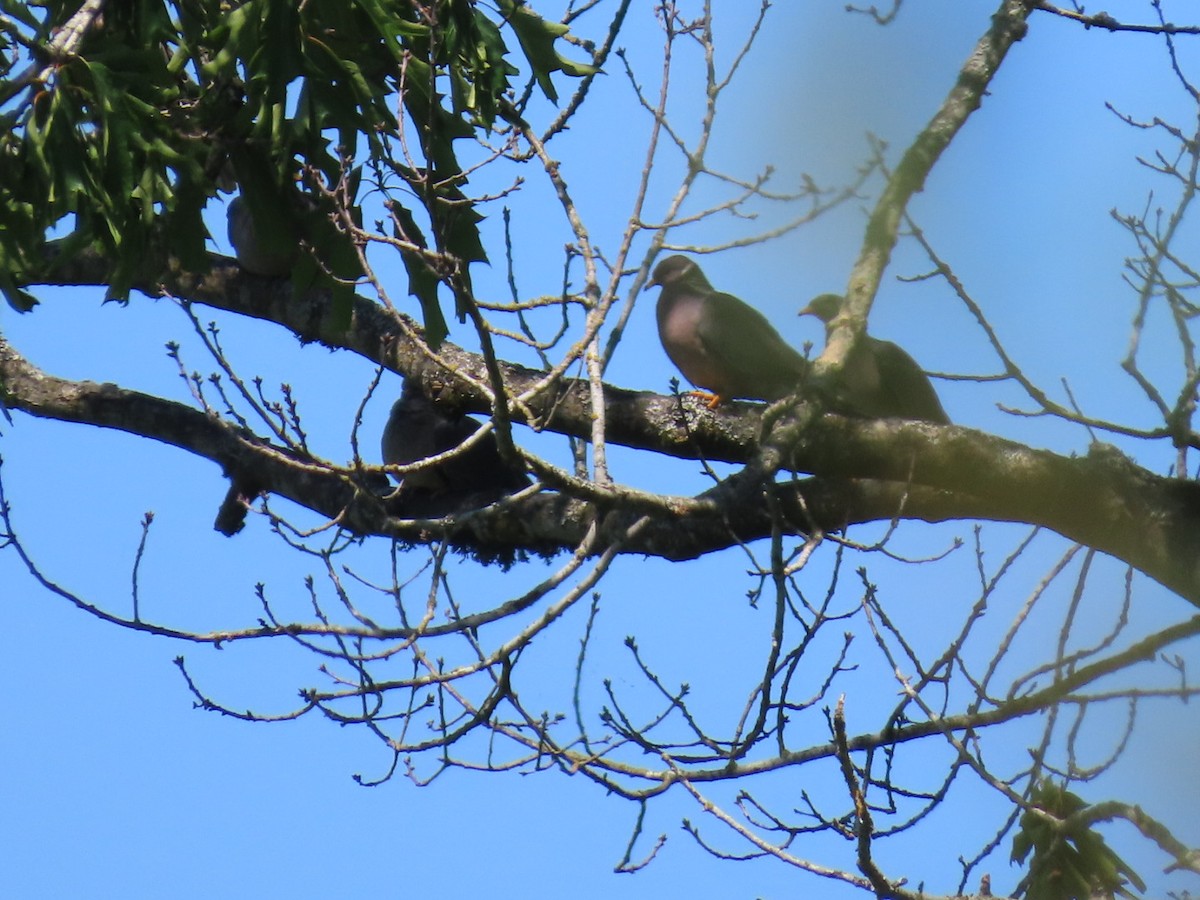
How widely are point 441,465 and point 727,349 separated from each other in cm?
126

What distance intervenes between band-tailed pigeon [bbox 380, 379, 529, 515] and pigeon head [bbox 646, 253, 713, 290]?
1.23 metres

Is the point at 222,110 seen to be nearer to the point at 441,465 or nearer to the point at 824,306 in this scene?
the point at 441,465

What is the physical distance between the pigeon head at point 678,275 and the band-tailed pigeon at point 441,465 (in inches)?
48.4

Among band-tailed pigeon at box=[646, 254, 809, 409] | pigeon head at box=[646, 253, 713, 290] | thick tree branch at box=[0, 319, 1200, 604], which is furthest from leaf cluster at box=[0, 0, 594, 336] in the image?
pigeon head at box=[646, 253, 713, 290]

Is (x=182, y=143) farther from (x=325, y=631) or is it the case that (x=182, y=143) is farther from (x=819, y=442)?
(x=819, y=442)

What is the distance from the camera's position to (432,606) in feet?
10.7

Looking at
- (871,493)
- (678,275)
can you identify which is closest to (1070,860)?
(871,493)

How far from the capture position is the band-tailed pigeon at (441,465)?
5.07 m

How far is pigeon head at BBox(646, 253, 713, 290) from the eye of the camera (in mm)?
6191

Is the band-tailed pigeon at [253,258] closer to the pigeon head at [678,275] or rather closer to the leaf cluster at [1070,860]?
the pigeon head at [678,275]

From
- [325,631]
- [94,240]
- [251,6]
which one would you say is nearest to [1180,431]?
[325,631]

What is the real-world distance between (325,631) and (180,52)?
170 centimetres

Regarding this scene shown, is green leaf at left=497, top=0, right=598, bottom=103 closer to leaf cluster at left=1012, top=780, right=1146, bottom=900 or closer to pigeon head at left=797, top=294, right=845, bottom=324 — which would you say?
leaf cluster at left=1012, top=780, right=1146, bottom=900

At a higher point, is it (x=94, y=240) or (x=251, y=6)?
(x=251, y=6)
